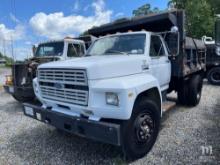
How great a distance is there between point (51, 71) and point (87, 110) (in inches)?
42.7

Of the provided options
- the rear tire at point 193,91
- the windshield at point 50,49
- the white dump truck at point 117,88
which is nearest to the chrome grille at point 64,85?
the white dump truck at point 117,88

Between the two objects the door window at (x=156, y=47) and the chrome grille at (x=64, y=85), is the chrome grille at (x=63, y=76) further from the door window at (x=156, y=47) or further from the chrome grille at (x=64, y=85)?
the door window at (x=156, y=47)

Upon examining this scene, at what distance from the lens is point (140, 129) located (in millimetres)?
3928

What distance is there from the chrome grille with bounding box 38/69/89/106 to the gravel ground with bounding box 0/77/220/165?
103 cm

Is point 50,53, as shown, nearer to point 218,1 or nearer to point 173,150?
point 173,150

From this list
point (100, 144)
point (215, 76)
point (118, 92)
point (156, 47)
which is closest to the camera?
point (118, 92)

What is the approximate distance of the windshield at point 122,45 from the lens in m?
4.84

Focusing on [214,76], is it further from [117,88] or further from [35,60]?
[117,88]

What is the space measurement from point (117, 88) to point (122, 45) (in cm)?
182

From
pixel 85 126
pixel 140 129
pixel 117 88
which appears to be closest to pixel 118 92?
pixel 117 88

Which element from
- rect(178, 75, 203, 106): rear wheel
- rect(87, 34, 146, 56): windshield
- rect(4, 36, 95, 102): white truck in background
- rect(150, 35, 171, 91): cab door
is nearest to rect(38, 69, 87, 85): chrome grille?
rect(87, 34, 146, 56): windshield

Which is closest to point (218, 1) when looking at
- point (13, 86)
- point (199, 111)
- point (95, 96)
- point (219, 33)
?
point (219, 33)

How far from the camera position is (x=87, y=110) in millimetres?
3699

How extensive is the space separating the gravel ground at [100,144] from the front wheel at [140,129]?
0.21 m
